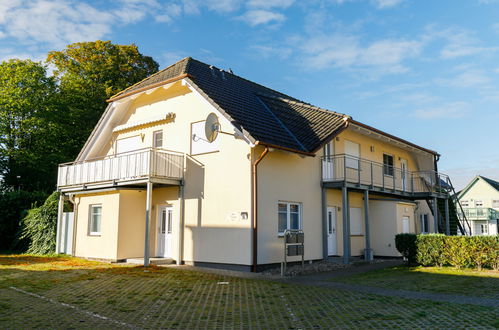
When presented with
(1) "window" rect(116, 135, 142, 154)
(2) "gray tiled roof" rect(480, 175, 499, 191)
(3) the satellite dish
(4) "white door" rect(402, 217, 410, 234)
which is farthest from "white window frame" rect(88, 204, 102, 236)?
(2) "gray tiled roof" rect(480, 175, 499, 191)

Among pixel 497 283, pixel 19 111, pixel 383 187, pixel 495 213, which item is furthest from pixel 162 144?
pixel 495 213

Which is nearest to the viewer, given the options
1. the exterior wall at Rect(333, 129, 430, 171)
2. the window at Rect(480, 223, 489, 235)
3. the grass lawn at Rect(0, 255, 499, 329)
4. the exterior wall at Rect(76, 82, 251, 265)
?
the grass lawn at Rect(0, 255, 499, 329)

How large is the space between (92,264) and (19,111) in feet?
59.0

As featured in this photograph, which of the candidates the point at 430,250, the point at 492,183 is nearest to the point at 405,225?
the point at 430,250

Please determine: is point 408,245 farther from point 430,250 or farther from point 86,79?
point 86,79

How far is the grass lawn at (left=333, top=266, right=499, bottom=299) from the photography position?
31.5ft

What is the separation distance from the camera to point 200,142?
15.0 m

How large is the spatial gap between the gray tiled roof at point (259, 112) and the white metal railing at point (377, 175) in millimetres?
1520

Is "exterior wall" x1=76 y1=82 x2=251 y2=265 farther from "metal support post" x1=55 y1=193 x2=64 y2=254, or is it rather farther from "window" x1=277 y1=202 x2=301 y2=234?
"metal support post" x1=55 y1=193 x2=64 y2=254

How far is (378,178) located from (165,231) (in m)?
10.1

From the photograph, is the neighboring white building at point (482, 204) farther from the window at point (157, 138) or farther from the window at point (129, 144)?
the window at point (129, 144)

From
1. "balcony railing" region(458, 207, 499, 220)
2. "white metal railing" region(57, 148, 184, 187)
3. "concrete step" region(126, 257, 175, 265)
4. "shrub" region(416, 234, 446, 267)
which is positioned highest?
"white metal railing" region(57, 148, 184, 187)

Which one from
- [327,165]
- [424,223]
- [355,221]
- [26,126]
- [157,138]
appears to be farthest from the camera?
[26,126]

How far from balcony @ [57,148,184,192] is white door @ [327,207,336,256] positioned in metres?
6.18
